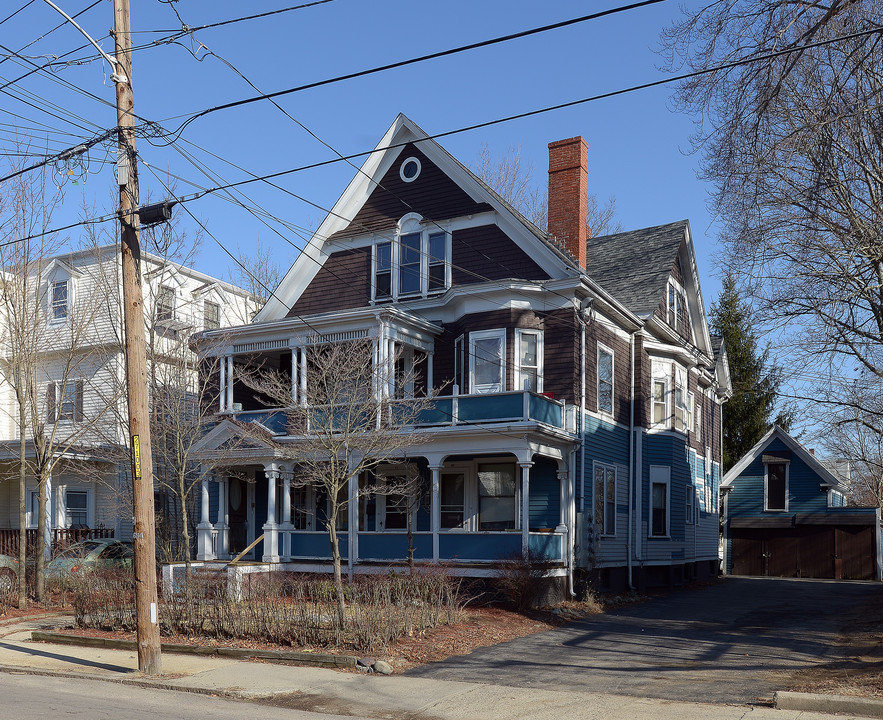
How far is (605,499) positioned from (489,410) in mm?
5292

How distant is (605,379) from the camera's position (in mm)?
24719

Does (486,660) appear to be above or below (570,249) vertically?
below

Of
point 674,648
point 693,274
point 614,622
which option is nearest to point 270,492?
point 614,622

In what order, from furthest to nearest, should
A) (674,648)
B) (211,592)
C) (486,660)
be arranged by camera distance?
(211,592) < (674,648) < (486,660)

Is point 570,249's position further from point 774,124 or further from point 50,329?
point 50,329

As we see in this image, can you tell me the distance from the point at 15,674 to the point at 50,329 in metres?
21.5

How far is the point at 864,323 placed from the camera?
58.4 ft

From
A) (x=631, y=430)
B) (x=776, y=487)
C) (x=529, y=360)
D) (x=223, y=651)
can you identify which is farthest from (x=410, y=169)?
(x=776, y=487)

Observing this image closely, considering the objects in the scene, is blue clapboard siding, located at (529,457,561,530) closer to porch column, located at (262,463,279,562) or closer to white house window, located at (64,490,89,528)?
porch column, located at (262,463,279,562)

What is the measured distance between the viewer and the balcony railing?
67.7 ft

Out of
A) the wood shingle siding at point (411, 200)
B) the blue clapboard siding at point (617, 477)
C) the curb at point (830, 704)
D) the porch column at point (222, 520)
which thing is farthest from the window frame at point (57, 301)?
the curb at point (830, 704)

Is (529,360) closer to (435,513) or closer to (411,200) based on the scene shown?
(435,513)

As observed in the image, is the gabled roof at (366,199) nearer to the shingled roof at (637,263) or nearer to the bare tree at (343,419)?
the shingled roof at (637,263)

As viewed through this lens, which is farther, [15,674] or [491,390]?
[491,390]
